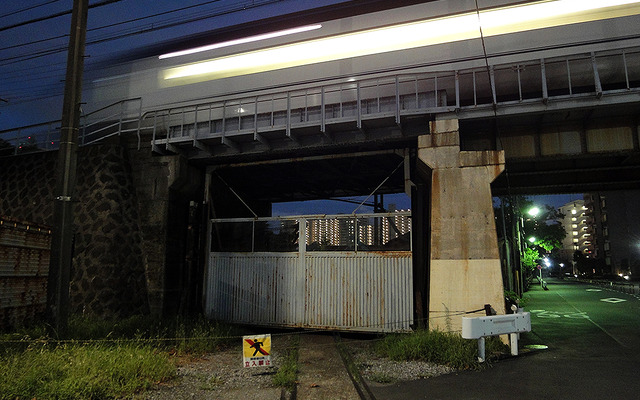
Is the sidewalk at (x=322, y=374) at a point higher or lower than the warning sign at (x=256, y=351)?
lower

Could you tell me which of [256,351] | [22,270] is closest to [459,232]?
[256,351]

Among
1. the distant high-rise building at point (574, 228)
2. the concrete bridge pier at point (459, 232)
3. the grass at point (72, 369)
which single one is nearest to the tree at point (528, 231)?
the concrete bridge pier at point (459, 232)

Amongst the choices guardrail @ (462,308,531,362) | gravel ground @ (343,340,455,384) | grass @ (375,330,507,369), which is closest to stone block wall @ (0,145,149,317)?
gravel ground @ (343,340,455,384)

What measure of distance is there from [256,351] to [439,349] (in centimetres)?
418

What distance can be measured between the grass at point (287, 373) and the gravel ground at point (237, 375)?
138mm

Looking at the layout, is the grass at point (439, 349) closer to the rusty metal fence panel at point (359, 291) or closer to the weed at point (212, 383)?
the rusty metal fence panel at point (359, 291)

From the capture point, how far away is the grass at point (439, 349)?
8141 mm

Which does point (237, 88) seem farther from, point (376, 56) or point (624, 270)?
point (624, 270)

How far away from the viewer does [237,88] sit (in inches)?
534

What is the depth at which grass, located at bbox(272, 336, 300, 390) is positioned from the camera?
6.98m

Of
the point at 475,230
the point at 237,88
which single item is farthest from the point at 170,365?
the point at 237,88

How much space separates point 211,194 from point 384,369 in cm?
1010

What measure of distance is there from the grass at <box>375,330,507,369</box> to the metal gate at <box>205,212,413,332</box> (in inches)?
113

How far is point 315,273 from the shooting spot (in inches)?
529
